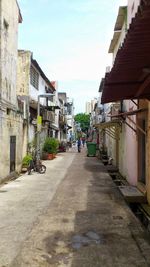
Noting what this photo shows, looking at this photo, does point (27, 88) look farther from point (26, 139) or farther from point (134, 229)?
point (134, 229)

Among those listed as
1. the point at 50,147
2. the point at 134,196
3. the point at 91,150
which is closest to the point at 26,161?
the point at 50,147

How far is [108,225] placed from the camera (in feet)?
28.5

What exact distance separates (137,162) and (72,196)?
9.68 ft

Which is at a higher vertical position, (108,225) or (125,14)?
(125,14)

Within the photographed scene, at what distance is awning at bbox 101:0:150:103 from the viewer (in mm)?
3432

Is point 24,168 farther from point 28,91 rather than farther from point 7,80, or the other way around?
point 7,80

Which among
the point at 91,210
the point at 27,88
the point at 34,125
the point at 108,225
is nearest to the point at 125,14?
the point at 27,88

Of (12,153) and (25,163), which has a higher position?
(12,153)

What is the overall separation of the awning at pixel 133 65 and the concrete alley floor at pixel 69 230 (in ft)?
8.96

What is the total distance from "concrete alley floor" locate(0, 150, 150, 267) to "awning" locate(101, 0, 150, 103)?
2.73 m

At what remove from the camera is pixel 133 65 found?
4.84 m

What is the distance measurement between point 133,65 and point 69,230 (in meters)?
4.55

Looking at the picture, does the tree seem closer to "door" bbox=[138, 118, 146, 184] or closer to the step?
"door" bbox=[138, 118, 146, 184]

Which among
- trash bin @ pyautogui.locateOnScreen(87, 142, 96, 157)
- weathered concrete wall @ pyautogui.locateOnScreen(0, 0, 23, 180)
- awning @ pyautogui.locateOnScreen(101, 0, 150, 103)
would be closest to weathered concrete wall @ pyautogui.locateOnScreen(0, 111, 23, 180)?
weathered concrete wall @ pyautogui.locateOnScreen(0, 0, 23, 180)
